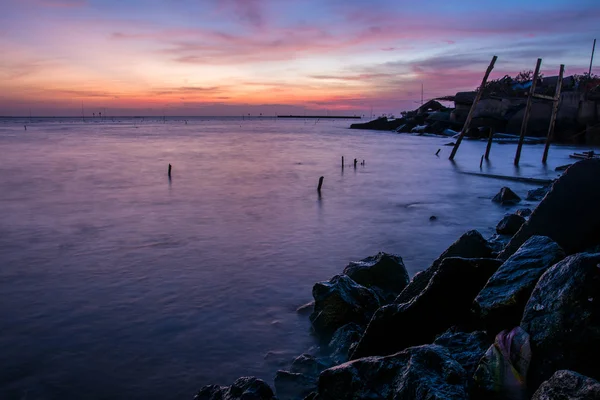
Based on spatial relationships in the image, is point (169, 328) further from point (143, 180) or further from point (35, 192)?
point (143, 180)

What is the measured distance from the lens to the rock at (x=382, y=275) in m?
6.82

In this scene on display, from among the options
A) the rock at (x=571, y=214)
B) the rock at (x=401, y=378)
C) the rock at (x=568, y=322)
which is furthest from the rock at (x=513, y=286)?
the rock at (x=571, y=214)

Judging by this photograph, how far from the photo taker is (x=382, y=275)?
6.93 metres

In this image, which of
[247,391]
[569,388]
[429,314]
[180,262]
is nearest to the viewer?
[569,388]

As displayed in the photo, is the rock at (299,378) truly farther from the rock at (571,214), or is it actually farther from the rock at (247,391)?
the rock at (571,214)

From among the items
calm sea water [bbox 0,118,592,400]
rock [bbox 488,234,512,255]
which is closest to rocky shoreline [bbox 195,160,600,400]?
calm sea water [bbox 0,118,592,400]

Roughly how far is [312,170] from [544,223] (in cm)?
2112

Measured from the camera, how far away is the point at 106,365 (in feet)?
17.6

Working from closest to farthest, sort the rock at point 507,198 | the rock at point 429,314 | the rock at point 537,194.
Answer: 1. the rock at point 429,314
2. the rock at point 537,194
3. the rock at point 507,198

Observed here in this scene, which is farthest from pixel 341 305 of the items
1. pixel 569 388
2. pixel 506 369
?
pixel 569 388

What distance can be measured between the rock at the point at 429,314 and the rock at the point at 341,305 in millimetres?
1243

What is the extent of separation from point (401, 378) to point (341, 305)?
254cm

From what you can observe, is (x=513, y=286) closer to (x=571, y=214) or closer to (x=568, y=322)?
(x=568, y=322)

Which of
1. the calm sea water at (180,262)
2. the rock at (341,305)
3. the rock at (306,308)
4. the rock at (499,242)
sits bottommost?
the calm sea water at (180,262)
